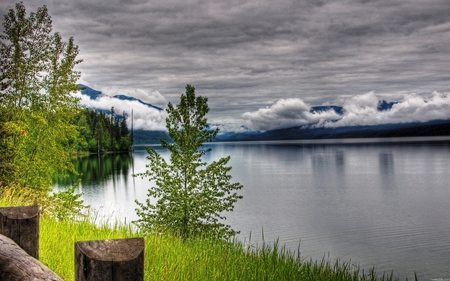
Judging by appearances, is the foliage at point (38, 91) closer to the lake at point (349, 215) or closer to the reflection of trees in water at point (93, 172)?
the lake at point (349, 215)

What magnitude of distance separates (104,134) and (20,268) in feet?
504

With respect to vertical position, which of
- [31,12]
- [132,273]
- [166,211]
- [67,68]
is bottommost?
[166,211]

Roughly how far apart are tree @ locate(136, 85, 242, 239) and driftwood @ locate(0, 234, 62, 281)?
12.9 metres

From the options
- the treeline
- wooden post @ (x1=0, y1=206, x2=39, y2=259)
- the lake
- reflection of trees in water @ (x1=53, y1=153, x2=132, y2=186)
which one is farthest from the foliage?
the treeline

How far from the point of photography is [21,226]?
3.90 m

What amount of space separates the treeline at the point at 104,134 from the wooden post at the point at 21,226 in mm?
134400

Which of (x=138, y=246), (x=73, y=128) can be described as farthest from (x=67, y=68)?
(x=138, y=246)

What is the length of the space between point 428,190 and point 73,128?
41413 mm

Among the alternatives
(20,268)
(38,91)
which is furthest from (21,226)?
(38,91)

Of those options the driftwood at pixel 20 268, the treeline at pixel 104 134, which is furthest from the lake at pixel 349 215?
the treeline at pixel 104 134

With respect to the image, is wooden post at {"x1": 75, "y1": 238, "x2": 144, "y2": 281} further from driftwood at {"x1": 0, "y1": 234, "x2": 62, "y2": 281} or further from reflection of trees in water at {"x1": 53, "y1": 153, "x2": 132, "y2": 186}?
reflection of trees in water at {"x1": 53, "y1": 153, "x2": 132, "y2": 186}

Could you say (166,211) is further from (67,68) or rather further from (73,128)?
(67,68)

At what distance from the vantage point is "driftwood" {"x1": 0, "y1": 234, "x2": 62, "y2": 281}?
2666 millimetres

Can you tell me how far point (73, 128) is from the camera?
27.3 meters
